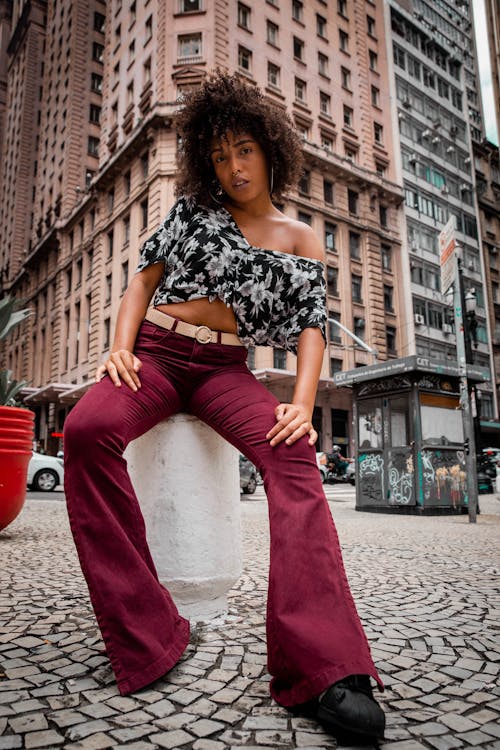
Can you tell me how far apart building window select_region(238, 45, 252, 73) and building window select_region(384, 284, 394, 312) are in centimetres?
1475

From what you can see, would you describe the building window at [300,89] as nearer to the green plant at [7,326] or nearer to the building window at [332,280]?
the building window at [332,280]

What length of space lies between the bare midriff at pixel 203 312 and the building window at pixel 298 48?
35886 mm

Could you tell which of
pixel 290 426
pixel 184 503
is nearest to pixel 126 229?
pixel 184 503

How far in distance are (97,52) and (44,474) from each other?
1494 inches

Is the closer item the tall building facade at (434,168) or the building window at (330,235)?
the building window at (330,235)

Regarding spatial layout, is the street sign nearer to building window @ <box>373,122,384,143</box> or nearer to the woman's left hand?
the woman's left hand

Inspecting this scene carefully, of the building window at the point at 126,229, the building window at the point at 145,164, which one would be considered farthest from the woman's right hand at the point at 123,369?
the building window at the point at 126,229

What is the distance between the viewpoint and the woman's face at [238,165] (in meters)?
2.41

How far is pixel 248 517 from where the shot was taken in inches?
336

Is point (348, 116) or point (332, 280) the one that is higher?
point (348, 116)

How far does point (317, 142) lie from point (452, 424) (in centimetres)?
2614

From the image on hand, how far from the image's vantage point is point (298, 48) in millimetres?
33281

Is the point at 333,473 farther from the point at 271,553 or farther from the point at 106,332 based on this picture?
the point at 271,553

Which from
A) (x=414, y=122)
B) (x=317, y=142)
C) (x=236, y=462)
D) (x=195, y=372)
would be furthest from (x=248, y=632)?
(x=414, y=122)
